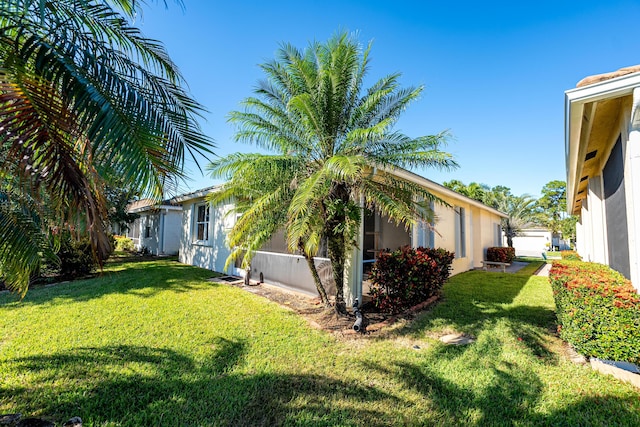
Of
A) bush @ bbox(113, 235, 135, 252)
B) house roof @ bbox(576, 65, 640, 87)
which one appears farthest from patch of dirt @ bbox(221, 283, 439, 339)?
bush @ bbox(113, 235, 135, 252)

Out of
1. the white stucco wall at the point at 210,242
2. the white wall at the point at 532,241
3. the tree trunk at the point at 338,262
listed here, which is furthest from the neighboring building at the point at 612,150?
the white wall at the point at 532,241

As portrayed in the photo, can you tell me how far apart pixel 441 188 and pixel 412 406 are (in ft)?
27.6

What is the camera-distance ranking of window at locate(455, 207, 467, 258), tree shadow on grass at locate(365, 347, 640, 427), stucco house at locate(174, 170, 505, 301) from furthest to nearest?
window at locate(455, 207, 467, 258), stucco house at locate(174, 170, 505, 301), tree shadow on grass at locate(365, 347, 640, 427)

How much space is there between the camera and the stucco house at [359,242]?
795cm

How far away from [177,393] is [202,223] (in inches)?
400

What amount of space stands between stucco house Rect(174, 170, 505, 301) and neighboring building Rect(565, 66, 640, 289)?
339 cm

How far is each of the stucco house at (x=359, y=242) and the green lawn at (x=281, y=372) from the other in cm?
183

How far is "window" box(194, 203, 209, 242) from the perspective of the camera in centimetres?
1229

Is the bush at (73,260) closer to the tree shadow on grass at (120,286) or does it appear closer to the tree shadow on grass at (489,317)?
the tree shadow on grass at (120,286)

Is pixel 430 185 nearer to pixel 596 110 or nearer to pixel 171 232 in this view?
pixel 596 110

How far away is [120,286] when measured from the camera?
8.66 meters

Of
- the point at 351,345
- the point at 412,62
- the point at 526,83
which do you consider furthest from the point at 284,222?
the point at 526,83

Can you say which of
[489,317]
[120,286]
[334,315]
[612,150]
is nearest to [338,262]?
[334,315]

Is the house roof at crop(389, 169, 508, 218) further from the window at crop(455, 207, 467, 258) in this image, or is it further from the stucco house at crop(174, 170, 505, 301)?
the window at crop(455, 207, 467, 258)
